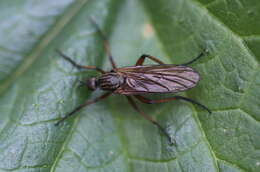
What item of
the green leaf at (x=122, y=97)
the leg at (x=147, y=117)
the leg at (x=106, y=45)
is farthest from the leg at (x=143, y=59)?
the leg at (x=147, y=117)

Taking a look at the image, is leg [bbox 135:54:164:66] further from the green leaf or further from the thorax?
the thorax

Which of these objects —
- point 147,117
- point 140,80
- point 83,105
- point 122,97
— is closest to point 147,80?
point 140,80

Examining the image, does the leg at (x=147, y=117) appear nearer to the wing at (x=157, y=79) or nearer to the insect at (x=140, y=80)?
the insect at (x=140, y=80)

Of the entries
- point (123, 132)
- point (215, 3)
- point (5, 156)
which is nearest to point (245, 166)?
point (123, 132)

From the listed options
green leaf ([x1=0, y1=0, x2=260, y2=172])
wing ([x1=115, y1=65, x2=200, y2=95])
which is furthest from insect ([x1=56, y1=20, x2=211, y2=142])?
green leaf ([x1=0, y1=0, x2=260, y2=172])

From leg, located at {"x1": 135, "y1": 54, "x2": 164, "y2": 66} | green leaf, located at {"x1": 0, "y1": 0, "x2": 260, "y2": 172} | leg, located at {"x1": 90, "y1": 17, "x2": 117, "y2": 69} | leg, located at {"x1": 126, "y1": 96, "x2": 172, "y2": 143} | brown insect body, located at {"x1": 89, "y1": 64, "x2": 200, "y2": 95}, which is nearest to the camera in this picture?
green leaf, located at {"x1": 0, "y1": 0, "x2": 260, "y2": 172}

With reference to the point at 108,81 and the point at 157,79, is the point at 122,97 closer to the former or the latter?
the point at 108,81

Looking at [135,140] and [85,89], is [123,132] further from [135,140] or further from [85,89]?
[85,89]
